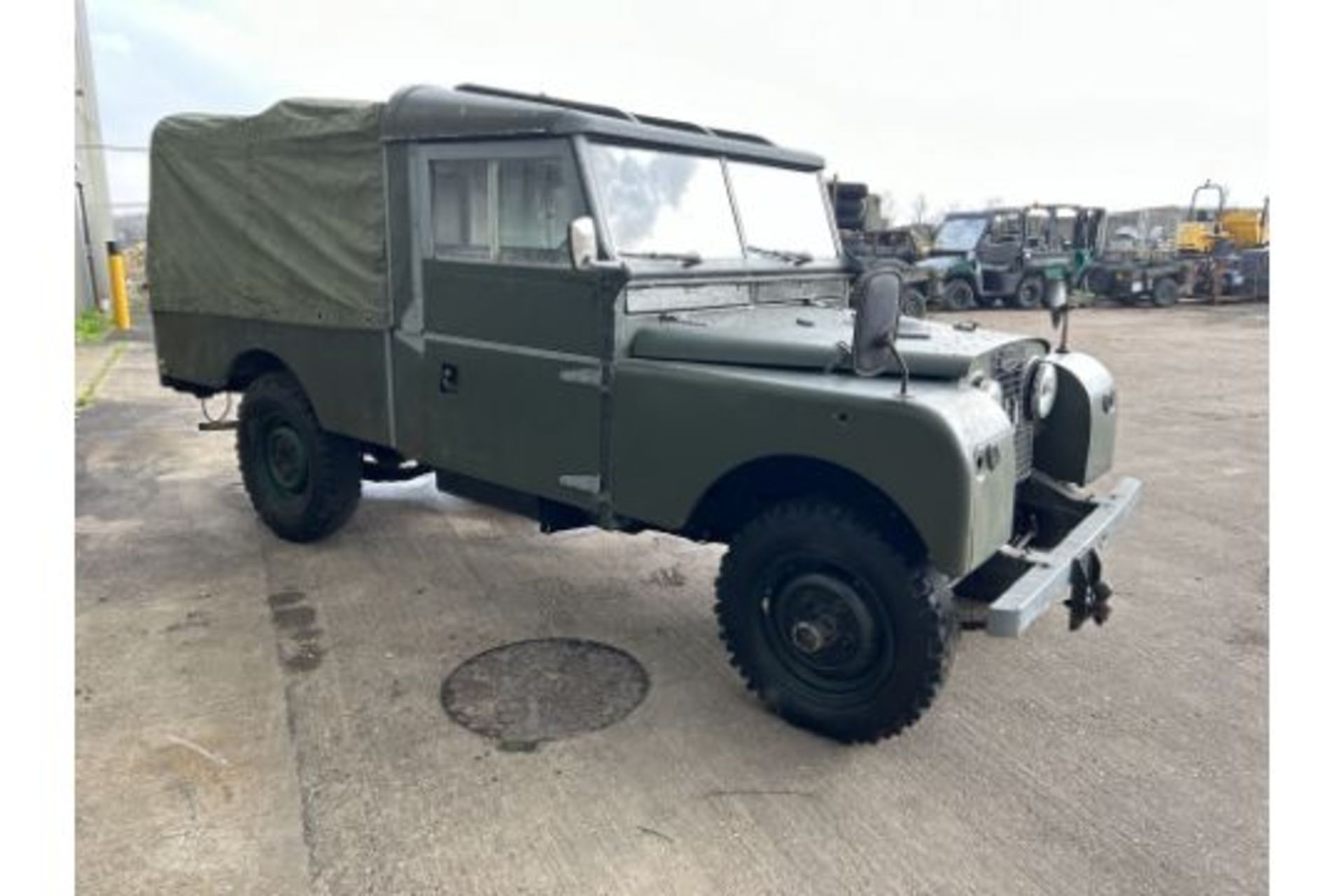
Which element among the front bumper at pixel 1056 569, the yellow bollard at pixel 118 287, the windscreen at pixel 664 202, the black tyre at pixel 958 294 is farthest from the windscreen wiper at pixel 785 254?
the black tyre at pixel 958 294

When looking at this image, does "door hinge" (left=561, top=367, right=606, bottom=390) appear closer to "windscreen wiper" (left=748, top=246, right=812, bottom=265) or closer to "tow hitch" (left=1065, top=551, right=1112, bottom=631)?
"windscreen wiper" (left=748, top=246, right=812, bottom=265)

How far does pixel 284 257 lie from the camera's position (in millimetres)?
5176

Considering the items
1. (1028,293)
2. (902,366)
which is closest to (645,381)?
(902,366)

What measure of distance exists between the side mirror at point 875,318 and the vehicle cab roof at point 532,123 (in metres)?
1.45

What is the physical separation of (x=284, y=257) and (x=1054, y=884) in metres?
4.62

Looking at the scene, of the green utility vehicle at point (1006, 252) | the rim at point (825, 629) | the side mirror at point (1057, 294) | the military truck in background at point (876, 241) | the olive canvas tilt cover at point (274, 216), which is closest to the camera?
the rim at point (825, 629)

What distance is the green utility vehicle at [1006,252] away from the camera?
20.7 m

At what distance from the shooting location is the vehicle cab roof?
393 centimetres

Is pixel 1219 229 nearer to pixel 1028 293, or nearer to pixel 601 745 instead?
pixel 1028 293

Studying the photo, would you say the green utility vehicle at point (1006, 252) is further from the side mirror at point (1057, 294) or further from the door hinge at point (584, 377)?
the door hinge at point (584, 377)

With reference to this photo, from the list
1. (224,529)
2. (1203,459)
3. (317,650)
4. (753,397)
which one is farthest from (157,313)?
(1203,459)

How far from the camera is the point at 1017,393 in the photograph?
3.78 meters

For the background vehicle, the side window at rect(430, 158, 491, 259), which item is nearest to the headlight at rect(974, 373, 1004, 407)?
the side window at rect(430, 158, 491, 259)

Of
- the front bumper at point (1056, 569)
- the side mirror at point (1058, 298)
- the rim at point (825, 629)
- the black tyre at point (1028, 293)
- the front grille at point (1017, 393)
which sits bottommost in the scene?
the rim at point (825, 629)
